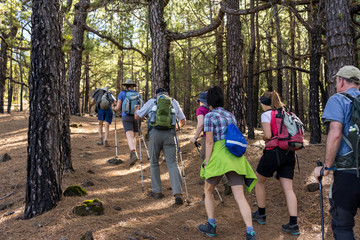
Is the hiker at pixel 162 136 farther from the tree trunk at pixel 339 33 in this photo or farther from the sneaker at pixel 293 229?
the tree trunk at pixel 339 33

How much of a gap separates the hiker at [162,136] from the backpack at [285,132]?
2.10 m

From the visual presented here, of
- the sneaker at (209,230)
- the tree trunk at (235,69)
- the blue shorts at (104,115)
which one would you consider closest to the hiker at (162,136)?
the sneaker at (209,230)

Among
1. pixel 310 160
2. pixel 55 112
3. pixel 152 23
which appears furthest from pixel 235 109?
pixel 55 112

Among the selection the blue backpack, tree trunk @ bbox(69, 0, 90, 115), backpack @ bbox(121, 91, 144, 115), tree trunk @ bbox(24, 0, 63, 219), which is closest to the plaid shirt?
the blue backpack

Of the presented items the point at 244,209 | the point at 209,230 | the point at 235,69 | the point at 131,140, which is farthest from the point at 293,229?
the point at 235,69

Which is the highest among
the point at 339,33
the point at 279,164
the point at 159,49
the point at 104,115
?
the point at 159,49

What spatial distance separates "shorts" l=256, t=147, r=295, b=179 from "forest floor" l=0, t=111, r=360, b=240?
3.23 feet

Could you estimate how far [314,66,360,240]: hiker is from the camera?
119 inches

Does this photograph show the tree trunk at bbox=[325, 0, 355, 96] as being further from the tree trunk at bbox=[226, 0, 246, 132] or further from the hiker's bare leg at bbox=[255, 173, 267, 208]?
the tree trunk at bbox=[226, 0, 246, 132]

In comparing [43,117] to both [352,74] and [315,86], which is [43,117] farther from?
[315,86]

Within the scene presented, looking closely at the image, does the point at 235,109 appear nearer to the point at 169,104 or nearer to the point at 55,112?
the point at 169,104

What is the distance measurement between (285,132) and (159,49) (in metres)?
5.62

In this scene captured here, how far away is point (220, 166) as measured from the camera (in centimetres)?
420

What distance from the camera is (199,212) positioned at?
18.4 ft
